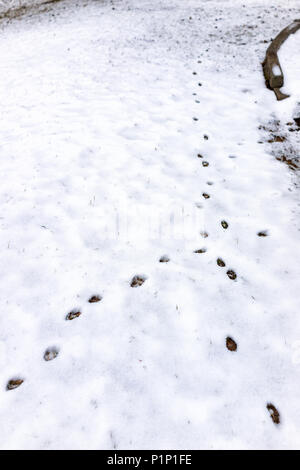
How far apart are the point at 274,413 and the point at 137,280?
209 centimetres

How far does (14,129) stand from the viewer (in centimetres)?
666

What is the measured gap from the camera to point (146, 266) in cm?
397

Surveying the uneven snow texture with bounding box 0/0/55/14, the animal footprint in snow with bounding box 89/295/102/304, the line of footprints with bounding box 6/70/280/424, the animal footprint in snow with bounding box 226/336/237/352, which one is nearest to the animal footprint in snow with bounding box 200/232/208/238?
the line of footprints with bounding box 6/70/280/424

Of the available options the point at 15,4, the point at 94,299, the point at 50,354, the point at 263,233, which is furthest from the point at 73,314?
the point at 15,4

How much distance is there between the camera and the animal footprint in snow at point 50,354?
3027mm

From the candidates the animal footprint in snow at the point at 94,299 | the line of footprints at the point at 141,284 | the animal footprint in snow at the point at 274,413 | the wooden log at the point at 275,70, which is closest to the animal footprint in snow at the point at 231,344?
the line of footprints at the point at 141,284

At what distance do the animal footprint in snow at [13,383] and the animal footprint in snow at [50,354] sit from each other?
0.31 metres

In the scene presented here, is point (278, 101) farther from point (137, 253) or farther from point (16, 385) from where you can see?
point (16, 385)

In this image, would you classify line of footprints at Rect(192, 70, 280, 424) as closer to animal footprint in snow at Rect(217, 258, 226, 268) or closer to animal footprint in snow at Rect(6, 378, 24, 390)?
animal footprint in snow at Rect(217, 258, 226, 268)

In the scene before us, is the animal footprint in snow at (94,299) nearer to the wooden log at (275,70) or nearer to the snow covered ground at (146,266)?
the snow covered ground at (146,266)

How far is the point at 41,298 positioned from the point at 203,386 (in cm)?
222

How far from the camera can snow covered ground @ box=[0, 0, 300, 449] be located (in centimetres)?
265

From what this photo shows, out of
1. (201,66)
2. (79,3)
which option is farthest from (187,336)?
(79,3)

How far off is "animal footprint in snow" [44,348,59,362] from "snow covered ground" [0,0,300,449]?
22 millimetres
